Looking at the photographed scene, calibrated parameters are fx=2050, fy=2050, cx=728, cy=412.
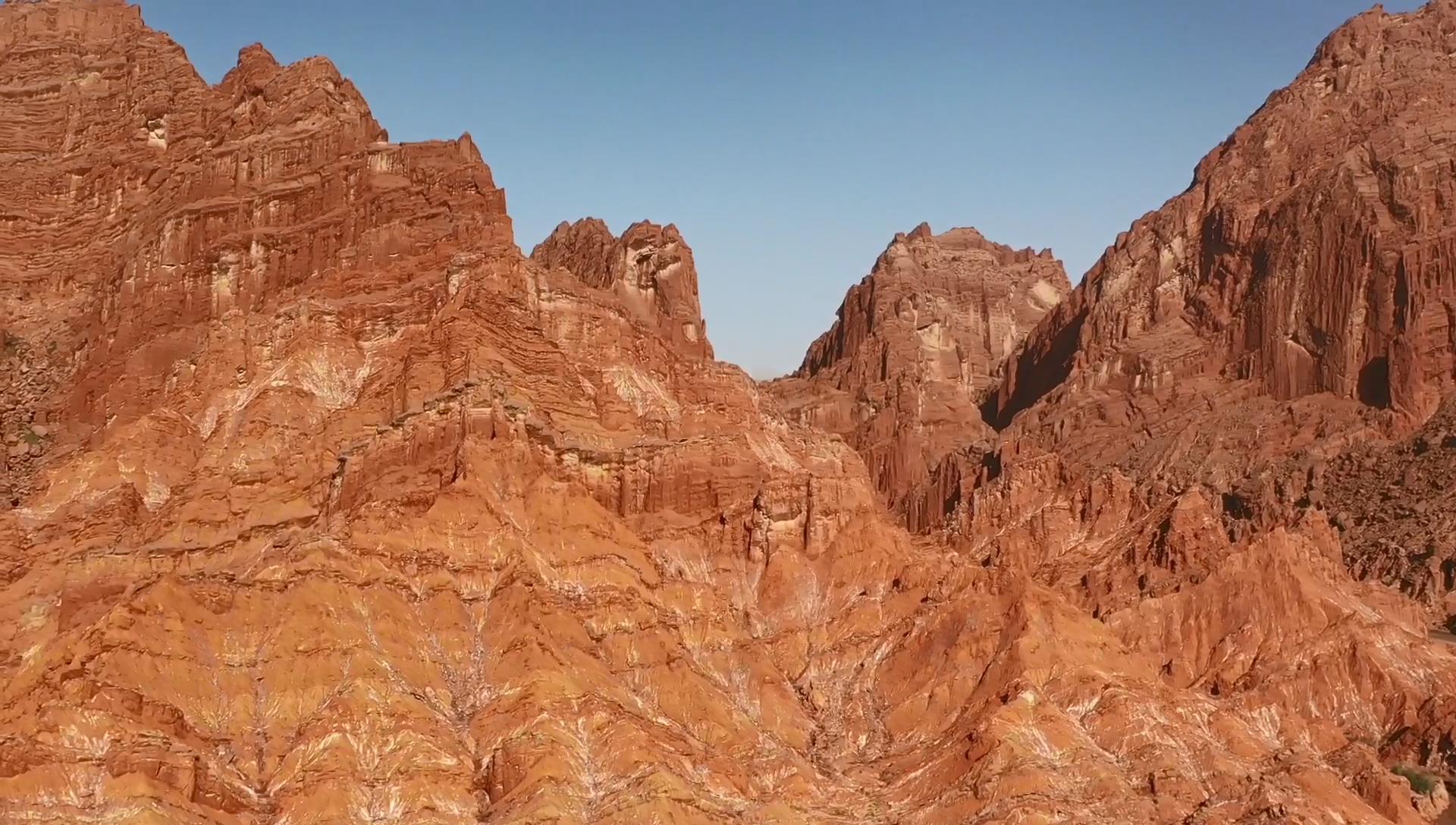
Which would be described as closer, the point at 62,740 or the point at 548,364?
the point at 62,740

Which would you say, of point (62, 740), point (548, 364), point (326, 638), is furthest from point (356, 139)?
point (62, 740)

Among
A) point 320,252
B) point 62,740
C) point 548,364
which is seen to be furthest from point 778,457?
point 62,740

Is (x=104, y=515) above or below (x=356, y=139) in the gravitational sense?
below

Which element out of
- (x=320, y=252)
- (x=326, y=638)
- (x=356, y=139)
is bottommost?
(x=326, y=638)

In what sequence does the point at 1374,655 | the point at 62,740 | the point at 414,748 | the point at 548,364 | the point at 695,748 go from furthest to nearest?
the point at 1374,655 → the point at 548,364 → the point at 695,748 → the point at 414,748 → the point at 62,740

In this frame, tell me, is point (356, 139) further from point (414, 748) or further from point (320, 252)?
point (414, 748)

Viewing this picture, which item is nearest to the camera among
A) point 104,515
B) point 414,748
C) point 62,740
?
point 62,740
